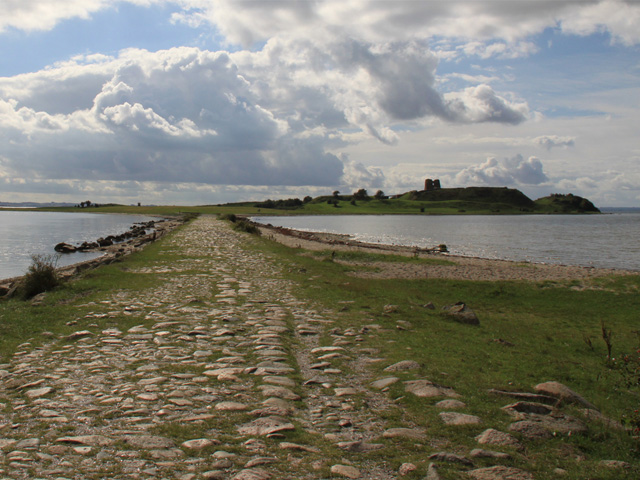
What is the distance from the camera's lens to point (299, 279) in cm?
1894

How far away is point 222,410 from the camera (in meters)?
5.82

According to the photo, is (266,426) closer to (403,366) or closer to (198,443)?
(198,443)

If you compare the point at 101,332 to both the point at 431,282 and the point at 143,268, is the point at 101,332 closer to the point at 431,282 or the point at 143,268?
the point at 143,268

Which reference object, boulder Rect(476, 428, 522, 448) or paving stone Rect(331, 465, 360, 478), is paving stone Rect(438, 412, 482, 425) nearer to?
boulder Rect(476, 428, 522, 448)

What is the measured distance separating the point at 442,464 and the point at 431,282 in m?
18.5

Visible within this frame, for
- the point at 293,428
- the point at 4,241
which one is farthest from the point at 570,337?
the point at 4,241

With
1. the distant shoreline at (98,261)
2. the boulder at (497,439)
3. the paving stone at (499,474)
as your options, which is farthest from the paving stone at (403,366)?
the distant shoreline at (98,261)

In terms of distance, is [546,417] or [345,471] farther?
[546,417]

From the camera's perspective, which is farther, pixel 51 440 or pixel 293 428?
pixel 293 428

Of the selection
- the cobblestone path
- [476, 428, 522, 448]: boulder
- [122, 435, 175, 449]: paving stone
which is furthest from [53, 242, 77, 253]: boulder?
[476, 428, 522, 448]: boulder

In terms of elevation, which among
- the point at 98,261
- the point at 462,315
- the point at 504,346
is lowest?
the point at 504,346

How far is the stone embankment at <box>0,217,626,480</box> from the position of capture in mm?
4422

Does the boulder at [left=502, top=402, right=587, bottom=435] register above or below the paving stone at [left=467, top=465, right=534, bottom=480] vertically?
below

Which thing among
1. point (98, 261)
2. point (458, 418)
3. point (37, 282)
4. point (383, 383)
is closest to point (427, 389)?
point (383, 383)
